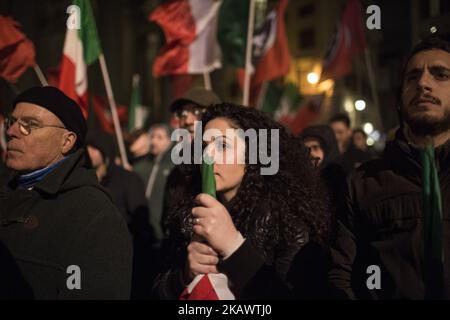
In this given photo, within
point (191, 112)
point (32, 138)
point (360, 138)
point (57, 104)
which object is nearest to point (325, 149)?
point (191, 112)

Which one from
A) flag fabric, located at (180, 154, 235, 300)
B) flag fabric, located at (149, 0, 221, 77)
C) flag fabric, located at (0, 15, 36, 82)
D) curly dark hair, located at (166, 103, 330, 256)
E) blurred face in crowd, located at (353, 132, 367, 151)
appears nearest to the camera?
flag fabric, located at (180, 154, 235, 300)

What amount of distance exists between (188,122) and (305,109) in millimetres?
4864

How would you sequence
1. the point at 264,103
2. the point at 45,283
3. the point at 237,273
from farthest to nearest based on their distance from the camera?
the point at 264,103
the point at 45,283
the point at 237,273

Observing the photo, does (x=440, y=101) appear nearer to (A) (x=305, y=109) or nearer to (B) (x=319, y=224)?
(B) (x=319, y=224)

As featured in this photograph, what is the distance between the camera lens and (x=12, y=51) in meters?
5.02

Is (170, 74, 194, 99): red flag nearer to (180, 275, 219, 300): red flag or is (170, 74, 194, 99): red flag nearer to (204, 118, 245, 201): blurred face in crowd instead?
(204, 118, 245, 201): blurred face in crowd

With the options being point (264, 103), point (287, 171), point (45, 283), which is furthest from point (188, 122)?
point (264, 103)

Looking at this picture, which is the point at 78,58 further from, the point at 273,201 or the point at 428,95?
the point at 428,95

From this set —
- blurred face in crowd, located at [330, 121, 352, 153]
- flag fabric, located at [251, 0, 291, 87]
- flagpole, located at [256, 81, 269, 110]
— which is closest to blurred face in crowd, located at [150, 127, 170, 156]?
flag fabric, located at [251, 0, 291, 87]

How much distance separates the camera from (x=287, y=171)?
2.88 metres

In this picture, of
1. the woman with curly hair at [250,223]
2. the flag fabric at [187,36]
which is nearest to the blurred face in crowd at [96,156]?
the flag fabric at [187,36]

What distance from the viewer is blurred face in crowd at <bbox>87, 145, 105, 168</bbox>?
534 centimetres

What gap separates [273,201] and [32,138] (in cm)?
119
